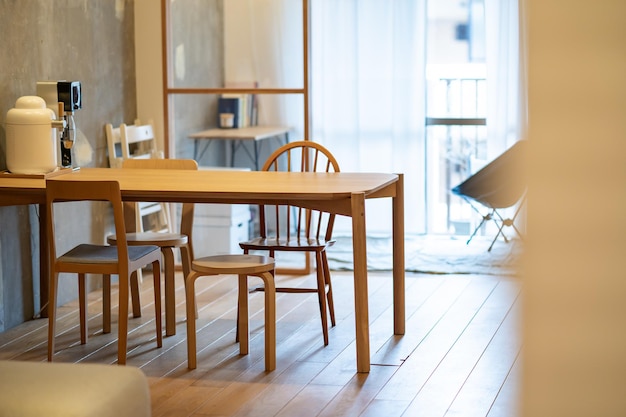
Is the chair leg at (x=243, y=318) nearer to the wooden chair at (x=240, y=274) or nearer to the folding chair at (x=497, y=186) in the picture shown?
the wooden chair at (x=240, y=274)

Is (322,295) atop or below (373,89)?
below

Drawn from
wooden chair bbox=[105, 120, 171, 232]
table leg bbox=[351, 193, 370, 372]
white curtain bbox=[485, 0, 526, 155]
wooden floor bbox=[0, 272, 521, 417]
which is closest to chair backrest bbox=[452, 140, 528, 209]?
white curtain bbox=[485, 0, 526, 155]

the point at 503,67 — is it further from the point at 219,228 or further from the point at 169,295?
the point at 169,295

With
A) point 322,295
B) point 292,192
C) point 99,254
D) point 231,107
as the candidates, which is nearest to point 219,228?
point 231,107

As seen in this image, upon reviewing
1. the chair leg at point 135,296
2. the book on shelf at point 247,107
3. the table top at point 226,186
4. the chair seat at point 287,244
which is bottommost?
the chair leg at point 135,296

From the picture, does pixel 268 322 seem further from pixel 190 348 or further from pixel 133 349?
pixel 133 349

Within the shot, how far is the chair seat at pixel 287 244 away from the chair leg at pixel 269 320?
1.25ft

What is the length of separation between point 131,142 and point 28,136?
54.5 inches

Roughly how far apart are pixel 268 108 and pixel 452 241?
6.11ft

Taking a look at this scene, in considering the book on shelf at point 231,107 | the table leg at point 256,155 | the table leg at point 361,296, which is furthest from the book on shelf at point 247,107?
the table leg at point 361,296

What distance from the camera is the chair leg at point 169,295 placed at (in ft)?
13.7

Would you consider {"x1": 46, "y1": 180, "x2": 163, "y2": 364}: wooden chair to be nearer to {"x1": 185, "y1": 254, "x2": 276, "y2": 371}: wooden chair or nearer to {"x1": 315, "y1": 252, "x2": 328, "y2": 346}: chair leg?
{"x1": 185, "y1": 254, "x2": 276, "y2": 371}: wooden chair

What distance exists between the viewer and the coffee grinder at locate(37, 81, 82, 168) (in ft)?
13.8

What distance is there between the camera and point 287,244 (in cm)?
405
